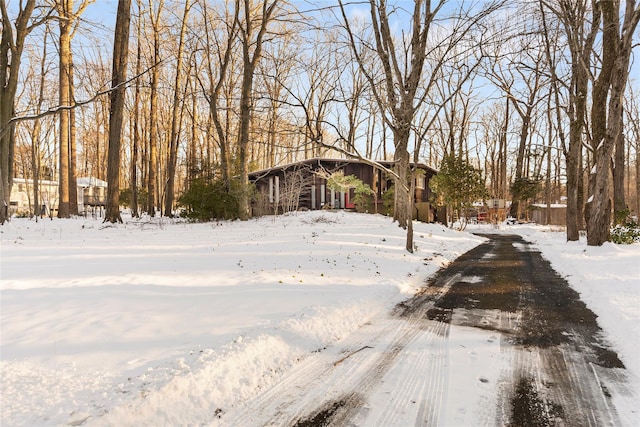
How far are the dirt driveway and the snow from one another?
0.07 metres

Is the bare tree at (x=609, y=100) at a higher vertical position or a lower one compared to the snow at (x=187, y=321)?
higher

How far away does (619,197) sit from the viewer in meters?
20.1

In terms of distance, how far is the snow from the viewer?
2607mm

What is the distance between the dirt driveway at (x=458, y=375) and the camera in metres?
2.56

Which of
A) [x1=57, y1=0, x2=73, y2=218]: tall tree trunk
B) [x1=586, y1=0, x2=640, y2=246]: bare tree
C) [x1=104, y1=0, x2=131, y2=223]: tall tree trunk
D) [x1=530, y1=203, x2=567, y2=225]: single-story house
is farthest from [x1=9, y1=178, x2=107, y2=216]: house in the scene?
[x1=530, y1=203, x2=567, y2=225]: single-story house

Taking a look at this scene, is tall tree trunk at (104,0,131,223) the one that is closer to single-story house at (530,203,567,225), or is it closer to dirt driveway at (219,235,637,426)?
dirt driveway at (219,235,637,426)

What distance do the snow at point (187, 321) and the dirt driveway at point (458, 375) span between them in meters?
0.07

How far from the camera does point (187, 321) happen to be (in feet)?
13.3

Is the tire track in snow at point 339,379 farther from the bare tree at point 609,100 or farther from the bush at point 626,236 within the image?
the bush at point 626,236

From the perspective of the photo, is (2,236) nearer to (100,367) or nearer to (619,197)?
(100,367)

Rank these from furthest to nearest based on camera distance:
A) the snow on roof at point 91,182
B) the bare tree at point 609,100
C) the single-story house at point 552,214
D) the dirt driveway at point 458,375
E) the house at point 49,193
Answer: the snow on roof at point 91,182 < the house at point 49,193 < the single-story house at point 552,214 < the bare tree at point 609,100 < the dirt driveway at point 458,375

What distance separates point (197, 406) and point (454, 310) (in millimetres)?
3918

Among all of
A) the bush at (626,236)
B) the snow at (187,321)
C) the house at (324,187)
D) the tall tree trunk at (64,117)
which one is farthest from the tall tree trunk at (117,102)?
the bush at (626,236)

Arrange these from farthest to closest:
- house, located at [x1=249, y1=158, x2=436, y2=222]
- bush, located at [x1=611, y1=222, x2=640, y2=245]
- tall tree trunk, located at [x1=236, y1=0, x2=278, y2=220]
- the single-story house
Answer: the single-story house
house, located at [x1=249, y1=158, x2=436, y2=222]
tall tree trunk, located at [x1=236, y1=0, x2=278, y2=220]
bush, located at [x1=611, y1=222, x2=640, y2=245]
